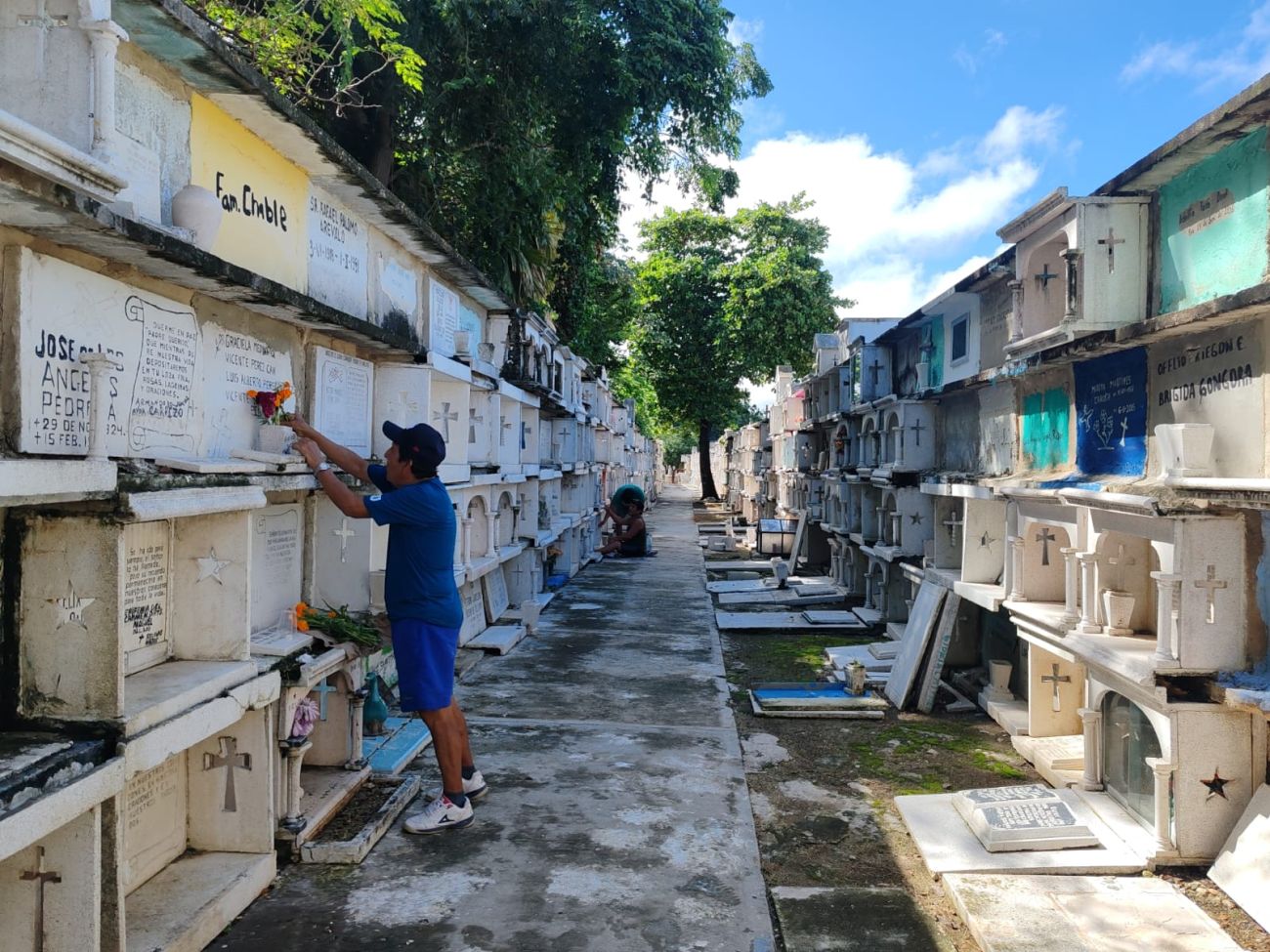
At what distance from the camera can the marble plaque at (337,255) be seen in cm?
701

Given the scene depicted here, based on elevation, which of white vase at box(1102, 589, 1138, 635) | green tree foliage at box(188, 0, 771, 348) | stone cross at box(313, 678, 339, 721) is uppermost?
green tree foliage at box(188, 0, 771, 348)

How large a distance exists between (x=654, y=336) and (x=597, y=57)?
24.0 meters

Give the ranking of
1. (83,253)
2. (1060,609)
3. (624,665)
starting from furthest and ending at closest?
1. (624,665)
2. (1060,609)
3. (83,253)

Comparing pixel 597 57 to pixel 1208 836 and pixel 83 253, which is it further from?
pixel 1208 836

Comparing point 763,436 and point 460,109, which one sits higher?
point 460,109

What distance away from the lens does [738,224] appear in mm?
37188

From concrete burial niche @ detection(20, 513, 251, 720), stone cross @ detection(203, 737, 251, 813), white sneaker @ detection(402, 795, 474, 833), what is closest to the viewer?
concrete burial niche @ detection(20, 513, 251, 720)

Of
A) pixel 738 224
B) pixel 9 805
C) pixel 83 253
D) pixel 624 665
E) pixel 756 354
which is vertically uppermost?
pixel 738 224

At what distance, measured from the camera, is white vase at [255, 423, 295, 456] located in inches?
244

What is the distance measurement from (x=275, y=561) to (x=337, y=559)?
888 mm

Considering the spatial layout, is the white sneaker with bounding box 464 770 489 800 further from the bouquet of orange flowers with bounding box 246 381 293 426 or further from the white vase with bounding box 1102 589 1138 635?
the white vase with bounding box 1102 589 1138 635

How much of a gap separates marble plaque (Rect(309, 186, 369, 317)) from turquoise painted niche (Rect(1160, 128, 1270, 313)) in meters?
6.50

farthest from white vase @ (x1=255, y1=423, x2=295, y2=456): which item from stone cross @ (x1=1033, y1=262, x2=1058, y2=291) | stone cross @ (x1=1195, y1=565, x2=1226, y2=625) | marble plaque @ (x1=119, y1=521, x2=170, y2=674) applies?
stone cross @ (x1=1033, y1=262, x2=1058, y2=291)

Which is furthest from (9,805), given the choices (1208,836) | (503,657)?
(503,657)
